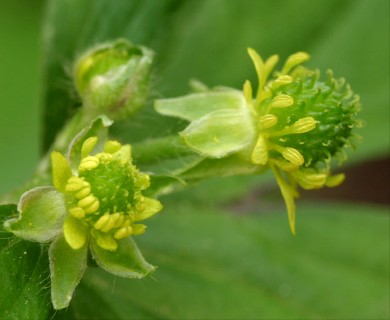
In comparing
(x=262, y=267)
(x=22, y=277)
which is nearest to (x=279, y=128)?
(x=22, y=277)

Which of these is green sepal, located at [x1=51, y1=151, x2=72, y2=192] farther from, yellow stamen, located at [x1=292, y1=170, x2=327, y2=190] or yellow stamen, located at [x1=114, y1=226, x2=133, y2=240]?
yellow stamen, located at [x1=292, y1=170, x2=327, y2=190]

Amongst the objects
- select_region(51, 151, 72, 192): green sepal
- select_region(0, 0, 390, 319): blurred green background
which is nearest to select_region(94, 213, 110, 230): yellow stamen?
select_region(51, 151, 72, 192): green sepal

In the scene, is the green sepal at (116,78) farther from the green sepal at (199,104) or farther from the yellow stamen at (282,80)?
the yellow stamen at (282,80)

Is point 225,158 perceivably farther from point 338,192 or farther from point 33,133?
point 338,192

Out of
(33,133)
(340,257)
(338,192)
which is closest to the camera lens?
(340,257)

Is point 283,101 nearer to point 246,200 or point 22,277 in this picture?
point 22,277

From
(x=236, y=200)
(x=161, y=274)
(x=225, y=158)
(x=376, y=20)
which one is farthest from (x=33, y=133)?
(x=225, y=158)
